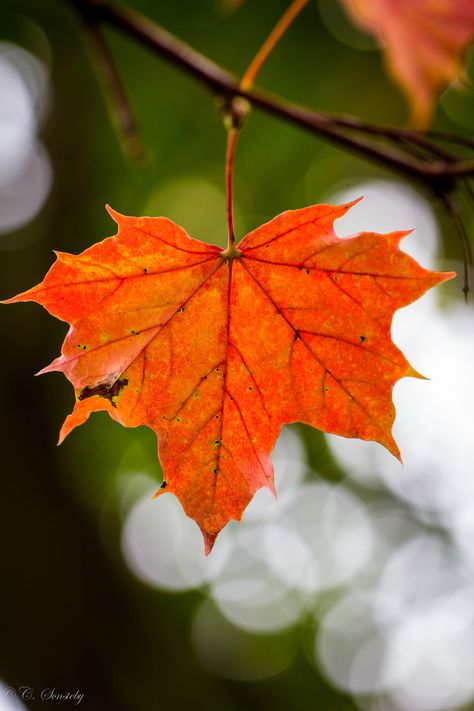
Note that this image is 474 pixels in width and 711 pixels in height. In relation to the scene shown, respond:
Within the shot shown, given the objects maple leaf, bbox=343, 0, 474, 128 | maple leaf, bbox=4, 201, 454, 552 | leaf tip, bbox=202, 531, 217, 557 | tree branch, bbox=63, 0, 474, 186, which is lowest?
leaf tip, bbox=202, 531, 217, 557

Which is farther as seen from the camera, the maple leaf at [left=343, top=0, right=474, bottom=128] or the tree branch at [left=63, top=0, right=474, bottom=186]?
the maple leaf at [left=343, top=0, right=474, bottom=128]

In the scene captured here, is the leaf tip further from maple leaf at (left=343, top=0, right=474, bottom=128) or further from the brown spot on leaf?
maple leaf at (left=343, top=0, right=474, bottom=128)

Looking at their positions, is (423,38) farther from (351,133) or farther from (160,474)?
(160,474)

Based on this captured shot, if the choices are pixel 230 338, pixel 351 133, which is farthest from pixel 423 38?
pixel 230 338

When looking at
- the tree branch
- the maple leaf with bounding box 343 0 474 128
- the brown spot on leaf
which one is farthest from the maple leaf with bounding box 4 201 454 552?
the maple leaf with bounding box 343 0 474 128

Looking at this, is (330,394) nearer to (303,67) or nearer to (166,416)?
(166,416)

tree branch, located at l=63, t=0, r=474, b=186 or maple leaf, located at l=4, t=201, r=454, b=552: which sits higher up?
tree branch, located at l=63, t=0, r=474, b=186
